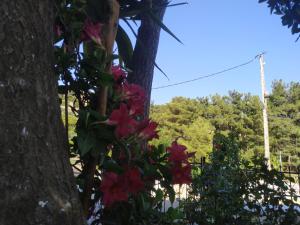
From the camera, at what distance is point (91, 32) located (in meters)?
1.45

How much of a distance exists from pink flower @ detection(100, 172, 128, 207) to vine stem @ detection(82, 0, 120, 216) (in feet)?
0.29

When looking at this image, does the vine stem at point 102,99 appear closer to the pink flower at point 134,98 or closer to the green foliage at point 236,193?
the pink flower at point 134,98

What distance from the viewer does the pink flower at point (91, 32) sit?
4.74ft

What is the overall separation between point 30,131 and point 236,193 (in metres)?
3.09

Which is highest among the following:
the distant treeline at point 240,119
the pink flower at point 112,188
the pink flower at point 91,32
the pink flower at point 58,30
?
the distant treeline at point 240,119

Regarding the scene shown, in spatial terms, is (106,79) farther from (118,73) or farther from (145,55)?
(145,55)

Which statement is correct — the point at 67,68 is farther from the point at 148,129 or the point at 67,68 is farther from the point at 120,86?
the point at 148,129

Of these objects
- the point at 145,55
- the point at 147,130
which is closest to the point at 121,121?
the point at 147,130

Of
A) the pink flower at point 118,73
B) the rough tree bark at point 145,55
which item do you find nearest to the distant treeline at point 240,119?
the rough tree bark at point 145,55

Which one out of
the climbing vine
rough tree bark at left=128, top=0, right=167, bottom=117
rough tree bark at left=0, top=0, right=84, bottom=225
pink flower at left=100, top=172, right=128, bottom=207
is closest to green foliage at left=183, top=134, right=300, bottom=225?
rough tree bark at left=128, top=0, right=167, bottom=117

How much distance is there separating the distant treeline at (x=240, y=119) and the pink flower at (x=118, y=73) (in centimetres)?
2425

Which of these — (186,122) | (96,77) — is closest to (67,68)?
(96,77)

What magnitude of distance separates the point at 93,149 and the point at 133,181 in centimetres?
16

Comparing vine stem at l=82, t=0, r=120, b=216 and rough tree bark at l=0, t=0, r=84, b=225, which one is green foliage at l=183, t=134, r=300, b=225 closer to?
vine stem at l=82, t=0, r=120, b=216
